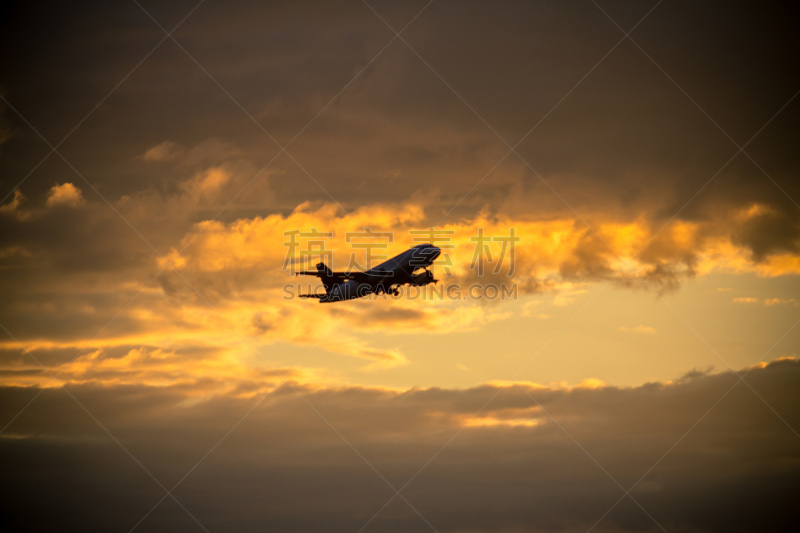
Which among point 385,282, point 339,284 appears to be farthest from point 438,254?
point 339,284

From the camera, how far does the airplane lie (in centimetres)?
12312

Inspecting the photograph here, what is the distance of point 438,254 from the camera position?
12350cm

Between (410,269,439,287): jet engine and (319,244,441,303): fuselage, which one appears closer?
(319,244,441,303): fuselage

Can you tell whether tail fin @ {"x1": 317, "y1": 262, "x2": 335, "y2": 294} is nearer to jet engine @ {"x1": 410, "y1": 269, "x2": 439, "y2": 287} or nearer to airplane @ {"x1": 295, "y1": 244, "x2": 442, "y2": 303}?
airplane @ {"x1": 295, "y1": 244, "x2": 442, "y2": 303}

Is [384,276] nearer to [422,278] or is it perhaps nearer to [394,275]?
[394,275]

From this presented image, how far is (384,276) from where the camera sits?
12462 cm

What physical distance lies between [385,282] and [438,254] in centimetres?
1280

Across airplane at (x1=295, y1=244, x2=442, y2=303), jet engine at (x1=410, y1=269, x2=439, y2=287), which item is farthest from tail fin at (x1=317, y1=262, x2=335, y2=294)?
jet engine at (x1=410, y1=269, x2=439, y2=287)

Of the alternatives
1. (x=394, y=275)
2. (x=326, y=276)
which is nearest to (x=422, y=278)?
(x=394, y=275)

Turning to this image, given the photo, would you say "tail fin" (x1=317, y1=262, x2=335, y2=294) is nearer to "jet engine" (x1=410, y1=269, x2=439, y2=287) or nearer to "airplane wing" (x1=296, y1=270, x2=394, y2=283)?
"airplane wing" (x1=296, y1=270, x2=394, y2=283)

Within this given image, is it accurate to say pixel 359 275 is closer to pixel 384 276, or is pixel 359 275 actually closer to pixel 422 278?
pixel 384 276

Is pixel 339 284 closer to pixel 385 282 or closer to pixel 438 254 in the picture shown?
pixel 385 282

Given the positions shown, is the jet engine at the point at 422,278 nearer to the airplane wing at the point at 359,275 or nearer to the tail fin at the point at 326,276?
the airplane wing at the point at 359,275

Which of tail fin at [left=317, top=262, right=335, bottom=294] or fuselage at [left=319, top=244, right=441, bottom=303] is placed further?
tail fin at [left=317, top=262, right=335, bottom=294]
